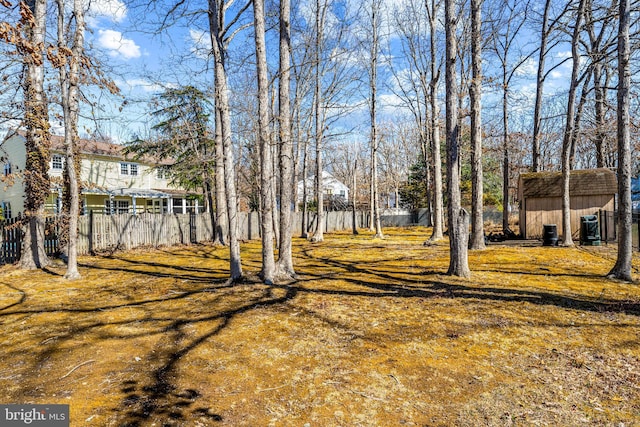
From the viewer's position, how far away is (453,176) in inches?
280

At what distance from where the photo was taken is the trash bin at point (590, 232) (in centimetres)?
1181

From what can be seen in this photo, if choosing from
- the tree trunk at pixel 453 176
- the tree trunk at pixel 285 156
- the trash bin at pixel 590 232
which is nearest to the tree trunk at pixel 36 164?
the tree trunk at pixel 285 156

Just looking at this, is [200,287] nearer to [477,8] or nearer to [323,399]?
[323,399]

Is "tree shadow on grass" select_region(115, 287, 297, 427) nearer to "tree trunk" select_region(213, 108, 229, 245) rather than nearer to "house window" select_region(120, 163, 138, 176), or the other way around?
"tree trunk" select_region(213, 108, 229, 245)

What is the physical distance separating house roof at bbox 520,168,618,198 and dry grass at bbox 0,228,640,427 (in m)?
9.27

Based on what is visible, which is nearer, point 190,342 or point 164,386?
point 164,386

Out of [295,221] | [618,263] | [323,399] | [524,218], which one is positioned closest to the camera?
[323,399]

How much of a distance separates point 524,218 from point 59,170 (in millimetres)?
26131

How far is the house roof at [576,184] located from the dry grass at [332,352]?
30.4 feet

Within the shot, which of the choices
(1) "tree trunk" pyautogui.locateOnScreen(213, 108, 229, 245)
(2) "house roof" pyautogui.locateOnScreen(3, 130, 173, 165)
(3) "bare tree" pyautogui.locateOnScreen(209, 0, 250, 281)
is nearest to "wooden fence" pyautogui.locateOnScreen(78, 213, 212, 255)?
(1) "tree trunk" pyautogui.locateOnScreen(213, 108, 229, 245)

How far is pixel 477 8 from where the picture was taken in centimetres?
1002

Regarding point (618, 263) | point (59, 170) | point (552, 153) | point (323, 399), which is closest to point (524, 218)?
point (618, 263)

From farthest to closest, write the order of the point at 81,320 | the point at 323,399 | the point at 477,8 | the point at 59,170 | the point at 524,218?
1. the point at 59,170
2. the point at 524,218
3. the point at 477,8
4. the point at 81,320
5. the point at 323,399

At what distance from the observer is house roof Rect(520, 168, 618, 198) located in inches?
559
